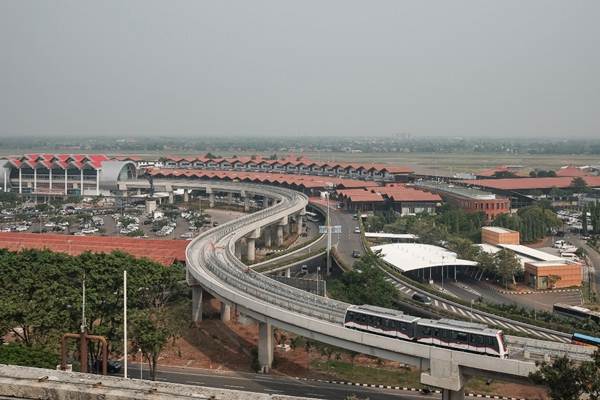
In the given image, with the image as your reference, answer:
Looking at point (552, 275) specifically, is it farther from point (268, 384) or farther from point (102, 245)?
point (102, 245)

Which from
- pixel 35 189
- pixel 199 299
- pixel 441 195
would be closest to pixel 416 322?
Result: pixel 199 299

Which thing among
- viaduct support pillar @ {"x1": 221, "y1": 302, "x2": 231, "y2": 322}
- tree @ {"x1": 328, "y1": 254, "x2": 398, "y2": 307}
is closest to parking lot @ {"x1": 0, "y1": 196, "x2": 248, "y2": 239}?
tree @ {"x1": 328, "y1": 254, "x2": 398, "y2": 307}

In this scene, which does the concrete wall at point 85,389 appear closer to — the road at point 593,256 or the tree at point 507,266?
the tree at point 507,266

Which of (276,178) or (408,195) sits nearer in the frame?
(408,195)

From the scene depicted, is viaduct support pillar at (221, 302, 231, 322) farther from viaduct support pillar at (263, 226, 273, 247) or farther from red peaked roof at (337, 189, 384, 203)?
red peaked roof at (337, 189, 384, 203)

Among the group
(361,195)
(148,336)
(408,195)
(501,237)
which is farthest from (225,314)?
(408,195)

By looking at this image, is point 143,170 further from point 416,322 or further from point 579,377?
point 579,377

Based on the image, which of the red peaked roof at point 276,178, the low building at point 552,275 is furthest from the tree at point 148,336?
the red peaked roof at point 276,178
